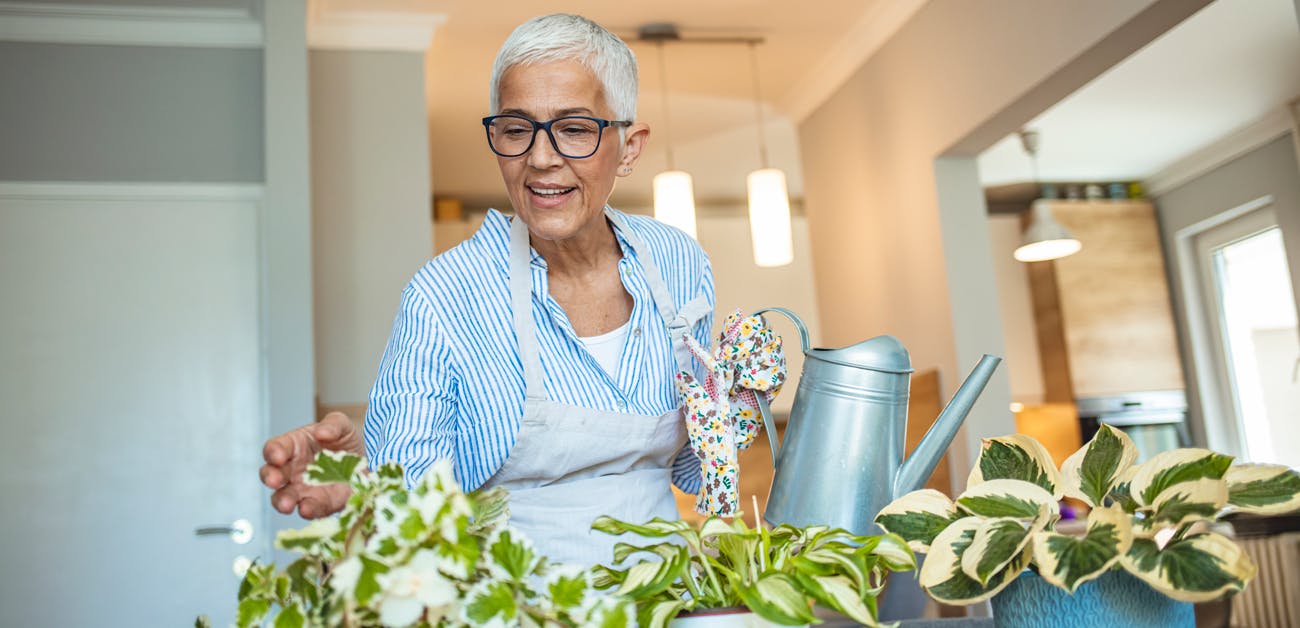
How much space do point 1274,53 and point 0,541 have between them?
194 inches

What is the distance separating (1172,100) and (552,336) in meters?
4.60

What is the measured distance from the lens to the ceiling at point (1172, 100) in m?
4.23

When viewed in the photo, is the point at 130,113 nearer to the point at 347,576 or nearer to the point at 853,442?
the point at 853,442

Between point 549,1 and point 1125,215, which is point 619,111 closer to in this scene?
point 549,1

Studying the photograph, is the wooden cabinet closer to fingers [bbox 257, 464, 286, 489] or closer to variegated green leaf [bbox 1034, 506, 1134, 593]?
variegated green leaf [bbox 1034, 506, 1134, 593]

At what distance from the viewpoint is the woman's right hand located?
0.75m

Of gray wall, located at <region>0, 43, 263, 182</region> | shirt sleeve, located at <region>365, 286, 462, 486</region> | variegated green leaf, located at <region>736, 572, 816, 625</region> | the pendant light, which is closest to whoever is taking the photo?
variegated green leaf, located at <region>736, 572, 816, 625</region>

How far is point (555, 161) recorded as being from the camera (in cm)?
113

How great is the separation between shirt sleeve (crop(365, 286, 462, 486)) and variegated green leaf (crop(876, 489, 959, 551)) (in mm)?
496

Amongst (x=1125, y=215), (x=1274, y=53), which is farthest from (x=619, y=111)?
(x=1125, y=215)

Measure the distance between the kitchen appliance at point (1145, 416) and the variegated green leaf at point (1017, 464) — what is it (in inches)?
209

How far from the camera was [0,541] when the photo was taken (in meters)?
3.03

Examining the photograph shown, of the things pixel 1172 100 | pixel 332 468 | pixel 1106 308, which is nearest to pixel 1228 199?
pixel 1106 308

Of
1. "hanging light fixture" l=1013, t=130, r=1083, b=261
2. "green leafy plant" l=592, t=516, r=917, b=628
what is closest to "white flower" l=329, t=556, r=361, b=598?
"green leafy plant" l=592, t=516, r=917, b=628
